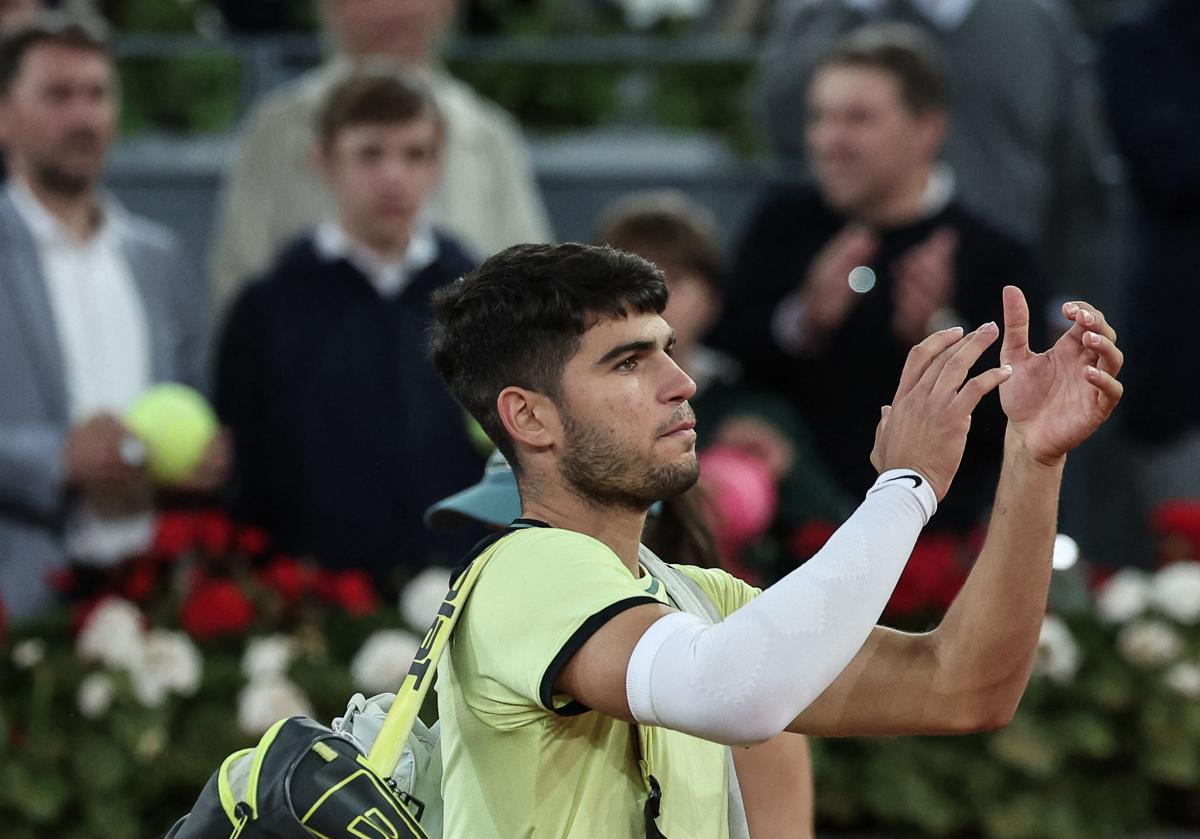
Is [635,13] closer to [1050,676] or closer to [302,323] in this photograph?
[302,323]

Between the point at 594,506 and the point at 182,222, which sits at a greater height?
the point at 594,506

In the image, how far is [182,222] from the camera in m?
7.63

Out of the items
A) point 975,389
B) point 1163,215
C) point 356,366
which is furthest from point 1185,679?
point 975,389

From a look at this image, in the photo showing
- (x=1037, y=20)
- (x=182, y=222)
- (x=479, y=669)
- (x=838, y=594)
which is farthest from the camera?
(x=182, y=222)

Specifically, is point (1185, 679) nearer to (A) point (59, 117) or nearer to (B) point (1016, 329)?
(B) point (1016, 329)

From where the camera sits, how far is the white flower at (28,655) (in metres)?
4.80

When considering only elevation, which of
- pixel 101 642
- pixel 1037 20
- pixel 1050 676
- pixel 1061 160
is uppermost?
pixel 1037 20

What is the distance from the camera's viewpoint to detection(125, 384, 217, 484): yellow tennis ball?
536 cm

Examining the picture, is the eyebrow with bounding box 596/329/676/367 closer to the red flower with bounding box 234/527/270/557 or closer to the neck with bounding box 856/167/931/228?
the red flower with bounding box 234/527/270/557

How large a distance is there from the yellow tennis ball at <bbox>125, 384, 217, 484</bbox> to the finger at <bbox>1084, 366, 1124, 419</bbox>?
353 cm

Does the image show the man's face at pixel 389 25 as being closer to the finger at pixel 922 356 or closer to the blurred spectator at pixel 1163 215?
the blurred spectator at pixel 1163 215

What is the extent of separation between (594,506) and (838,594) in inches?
14.5

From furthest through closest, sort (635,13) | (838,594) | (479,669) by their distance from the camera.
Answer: (635,13) → (479,669) → (838,594)

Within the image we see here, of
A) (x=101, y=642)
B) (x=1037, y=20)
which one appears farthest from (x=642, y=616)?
(x=1037, y=20)
